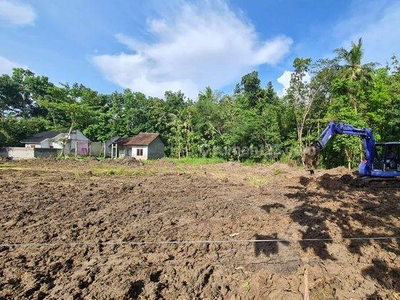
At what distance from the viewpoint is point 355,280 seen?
416 cm

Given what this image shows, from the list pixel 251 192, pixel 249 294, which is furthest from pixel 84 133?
pixel 249 294

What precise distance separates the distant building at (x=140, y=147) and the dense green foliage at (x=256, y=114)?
2.08 meters

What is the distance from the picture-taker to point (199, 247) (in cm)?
523

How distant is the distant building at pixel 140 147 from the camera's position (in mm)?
35438

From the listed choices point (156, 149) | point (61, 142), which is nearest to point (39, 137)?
point (61, 142)

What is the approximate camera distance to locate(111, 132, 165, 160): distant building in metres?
35.4

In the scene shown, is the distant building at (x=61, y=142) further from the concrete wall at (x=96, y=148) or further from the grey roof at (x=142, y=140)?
the grey roof at (x=142, y=140)

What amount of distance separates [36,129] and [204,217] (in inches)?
1606

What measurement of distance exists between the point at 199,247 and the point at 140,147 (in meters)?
31.4

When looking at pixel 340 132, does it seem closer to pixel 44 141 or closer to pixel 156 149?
pixel 156 149

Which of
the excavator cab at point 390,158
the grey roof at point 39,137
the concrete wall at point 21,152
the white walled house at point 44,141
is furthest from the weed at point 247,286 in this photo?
the grey roof at point 39,137

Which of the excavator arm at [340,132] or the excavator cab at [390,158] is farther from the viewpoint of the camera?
the excavator cab at [390,158]

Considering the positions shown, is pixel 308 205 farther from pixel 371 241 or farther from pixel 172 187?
pixel 172 187

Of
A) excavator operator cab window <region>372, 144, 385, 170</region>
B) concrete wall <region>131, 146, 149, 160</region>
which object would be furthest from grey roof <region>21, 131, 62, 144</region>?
excavator operator cab window <region>372, 144, 385, 170</region>
